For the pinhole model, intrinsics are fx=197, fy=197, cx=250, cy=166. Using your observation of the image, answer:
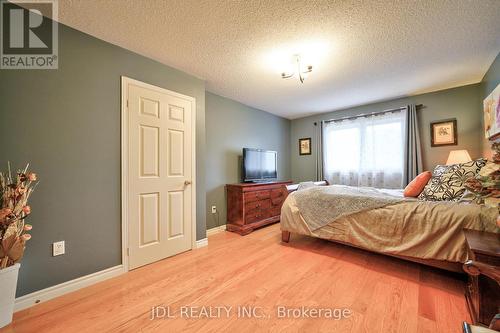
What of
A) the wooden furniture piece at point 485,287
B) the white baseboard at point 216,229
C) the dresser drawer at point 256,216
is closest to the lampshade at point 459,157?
the wooden furniture piece at point 485,287

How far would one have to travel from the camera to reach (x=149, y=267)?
2.17 m

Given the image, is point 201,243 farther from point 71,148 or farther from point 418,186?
point 418,186

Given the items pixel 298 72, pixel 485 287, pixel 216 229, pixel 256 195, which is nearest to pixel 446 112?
pixel 298 72

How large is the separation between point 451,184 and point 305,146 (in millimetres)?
3129

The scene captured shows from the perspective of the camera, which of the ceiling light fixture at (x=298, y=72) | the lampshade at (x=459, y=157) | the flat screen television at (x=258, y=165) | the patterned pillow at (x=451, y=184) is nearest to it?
A: the patterned pillow at (x=451, y=184)

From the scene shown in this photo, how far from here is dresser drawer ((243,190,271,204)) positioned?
11.0ft

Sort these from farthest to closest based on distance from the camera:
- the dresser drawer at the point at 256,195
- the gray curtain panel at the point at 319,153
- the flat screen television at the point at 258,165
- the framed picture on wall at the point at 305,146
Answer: the framed picture on wall at the point at 305,146 < the gray curtain panel at the point at 319,153 < the flat screen television at the point at 258,165 < the dresser drawer at the point at 256,195

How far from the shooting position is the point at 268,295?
1.65 meters

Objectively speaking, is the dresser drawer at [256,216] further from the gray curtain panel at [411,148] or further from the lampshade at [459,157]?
the lampshade at [459,157]

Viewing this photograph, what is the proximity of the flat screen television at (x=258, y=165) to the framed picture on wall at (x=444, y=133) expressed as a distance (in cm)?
282

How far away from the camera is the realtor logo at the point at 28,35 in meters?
1.54

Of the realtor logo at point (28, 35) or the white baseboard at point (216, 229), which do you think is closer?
the realtor logo at point (28, 35)

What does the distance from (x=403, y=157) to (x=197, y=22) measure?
12.8 feet

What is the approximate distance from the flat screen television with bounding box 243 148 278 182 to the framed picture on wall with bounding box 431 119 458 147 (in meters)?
2.82
